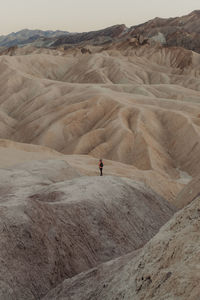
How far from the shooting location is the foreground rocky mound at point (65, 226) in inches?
313

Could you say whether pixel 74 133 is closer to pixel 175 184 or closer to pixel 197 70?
pixel 175 184

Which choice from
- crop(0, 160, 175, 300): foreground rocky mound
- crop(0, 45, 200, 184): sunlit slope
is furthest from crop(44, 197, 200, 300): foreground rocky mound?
crop(0, 45, 200, 184): sunlit slope

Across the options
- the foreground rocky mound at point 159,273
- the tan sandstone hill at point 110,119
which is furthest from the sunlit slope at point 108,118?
the foreground rocky mound at point 159,273

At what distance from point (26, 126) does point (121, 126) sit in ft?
50.8

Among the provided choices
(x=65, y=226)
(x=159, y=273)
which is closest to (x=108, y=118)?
(x=65, y=226)

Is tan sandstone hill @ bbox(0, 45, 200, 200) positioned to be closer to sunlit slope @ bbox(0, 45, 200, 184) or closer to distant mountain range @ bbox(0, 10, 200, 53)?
sunlit slope @ bbox(0, 45, 200, 184)

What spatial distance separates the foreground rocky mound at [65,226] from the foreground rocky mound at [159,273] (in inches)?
46.7

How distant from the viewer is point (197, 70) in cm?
7950

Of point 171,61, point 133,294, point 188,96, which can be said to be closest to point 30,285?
point 133,294

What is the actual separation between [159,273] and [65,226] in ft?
15.8

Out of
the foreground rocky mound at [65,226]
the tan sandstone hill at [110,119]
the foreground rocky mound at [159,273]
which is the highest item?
the foreground rocky mound at [159,273]

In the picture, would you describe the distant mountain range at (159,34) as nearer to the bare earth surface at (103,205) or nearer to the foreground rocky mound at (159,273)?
the bare earth surface at (103,205)

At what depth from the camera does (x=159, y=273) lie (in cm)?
505

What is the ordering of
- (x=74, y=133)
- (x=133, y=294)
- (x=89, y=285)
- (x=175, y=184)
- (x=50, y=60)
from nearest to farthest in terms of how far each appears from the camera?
(x=133, y=294), (x=89, y=285), (x=175, y=184), (x=74, y=133), (x=50, y=60)
